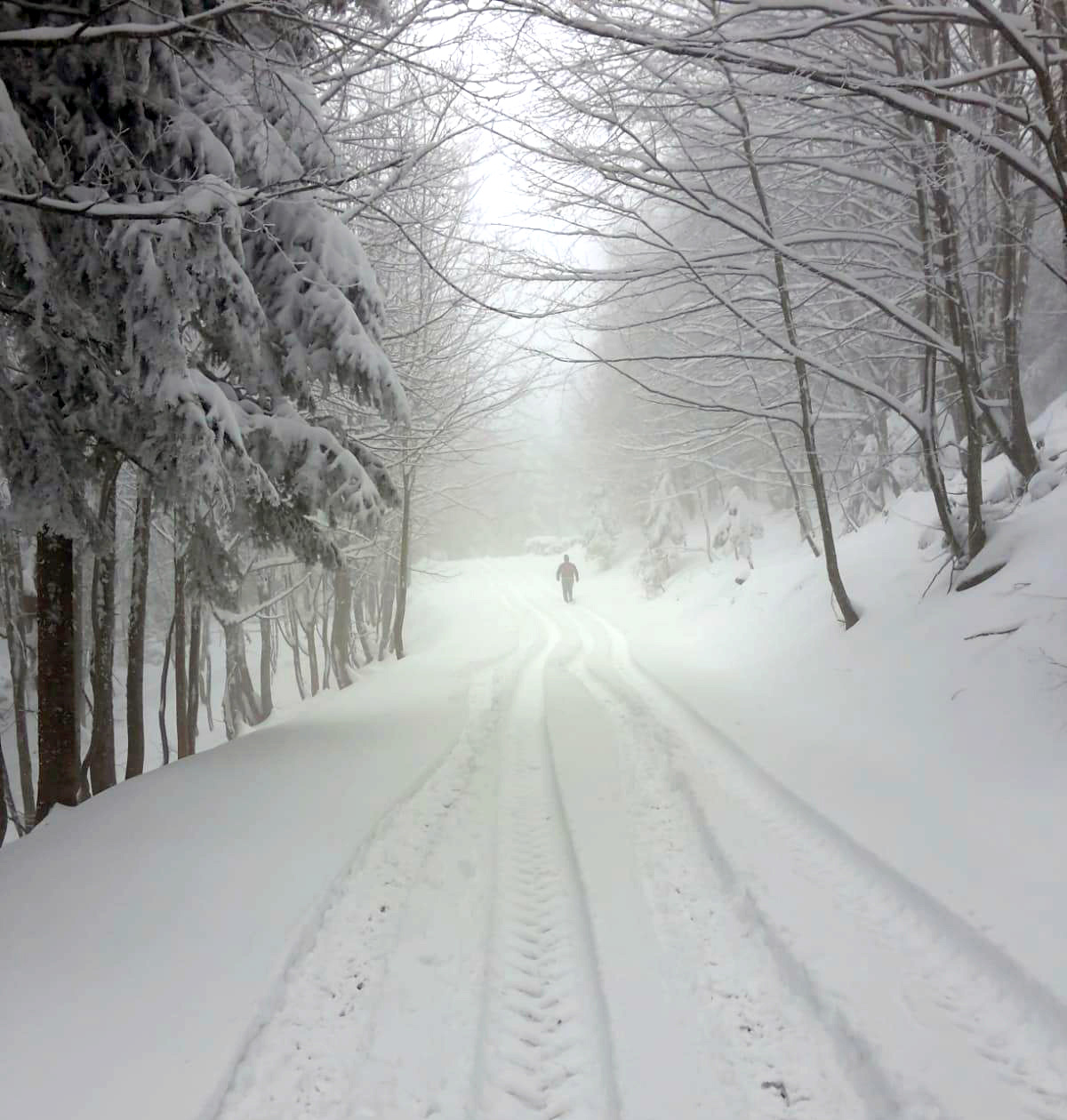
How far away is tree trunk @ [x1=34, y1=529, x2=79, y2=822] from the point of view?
6027 mm

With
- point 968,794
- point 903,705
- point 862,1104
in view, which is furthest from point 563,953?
point 903,705

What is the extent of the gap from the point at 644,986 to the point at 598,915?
22.5 inches

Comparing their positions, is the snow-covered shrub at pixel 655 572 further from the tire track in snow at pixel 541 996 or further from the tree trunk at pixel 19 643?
the tire track in snow at pixel 541 996

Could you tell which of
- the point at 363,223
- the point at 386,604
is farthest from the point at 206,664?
the point at 363,223

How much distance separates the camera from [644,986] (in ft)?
9.41

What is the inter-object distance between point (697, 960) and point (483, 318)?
12.7m

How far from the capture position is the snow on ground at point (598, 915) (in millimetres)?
2391

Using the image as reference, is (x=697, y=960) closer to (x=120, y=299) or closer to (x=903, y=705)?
(x=903, y=705)

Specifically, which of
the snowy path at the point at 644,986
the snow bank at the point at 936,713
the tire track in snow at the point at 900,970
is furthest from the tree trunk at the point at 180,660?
the tire track in snow at the point at 900,970

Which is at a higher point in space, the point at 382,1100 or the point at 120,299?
the point at 120,299

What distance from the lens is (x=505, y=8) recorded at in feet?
13.0

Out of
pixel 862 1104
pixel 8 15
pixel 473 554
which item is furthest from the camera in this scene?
pixel 473 554

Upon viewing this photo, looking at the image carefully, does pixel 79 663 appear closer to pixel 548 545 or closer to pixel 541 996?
pixel 541 996

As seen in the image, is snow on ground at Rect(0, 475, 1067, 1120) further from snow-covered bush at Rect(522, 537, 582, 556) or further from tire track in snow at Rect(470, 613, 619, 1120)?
snow-covered bush at Rect(522, 537, 582, 556)
